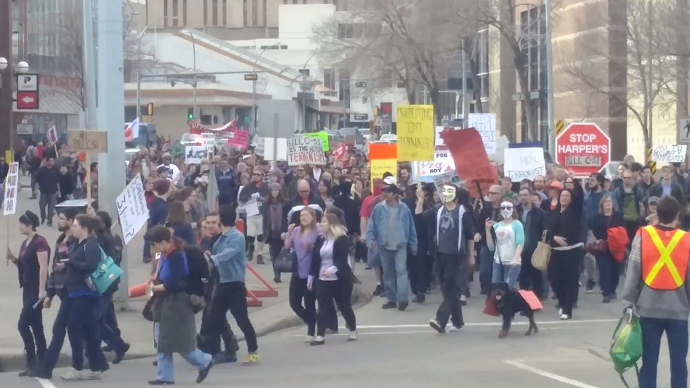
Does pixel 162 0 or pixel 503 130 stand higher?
pixel 162 0

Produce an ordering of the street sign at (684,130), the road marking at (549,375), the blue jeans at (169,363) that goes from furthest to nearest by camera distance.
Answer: the street sign at (684,130) → the blue jeans at (169,363) → the road marking at (549,375)

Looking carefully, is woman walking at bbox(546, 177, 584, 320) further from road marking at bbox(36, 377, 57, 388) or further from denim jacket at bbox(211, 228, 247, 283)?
road marking at bbox(36, 377, 57, 388)

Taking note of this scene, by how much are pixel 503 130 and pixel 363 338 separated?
2171 inches

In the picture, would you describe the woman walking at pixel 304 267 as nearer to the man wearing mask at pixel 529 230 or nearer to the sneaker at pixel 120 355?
the sneaker at pixel 120 355

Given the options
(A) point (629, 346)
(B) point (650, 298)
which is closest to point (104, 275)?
(A) point (629, 346)

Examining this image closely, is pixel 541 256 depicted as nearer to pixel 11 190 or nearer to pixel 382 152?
pixel 382 152

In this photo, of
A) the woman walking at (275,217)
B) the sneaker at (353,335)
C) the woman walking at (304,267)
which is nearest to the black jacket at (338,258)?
the woman walking at (304,267)

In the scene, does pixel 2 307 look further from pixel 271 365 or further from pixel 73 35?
pixel 73 35

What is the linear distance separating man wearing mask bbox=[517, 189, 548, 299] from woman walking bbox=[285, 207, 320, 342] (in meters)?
3.64

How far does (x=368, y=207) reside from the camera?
56.5 ft

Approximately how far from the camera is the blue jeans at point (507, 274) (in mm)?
13281

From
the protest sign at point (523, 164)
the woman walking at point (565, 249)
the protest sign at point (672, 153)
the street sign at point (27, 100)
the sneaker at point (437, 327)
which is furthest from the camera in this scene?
the street sign at point (27, 100)

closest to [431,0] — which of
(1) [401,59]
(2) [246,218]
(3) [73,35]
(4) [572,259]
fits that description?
(1) [401,59]

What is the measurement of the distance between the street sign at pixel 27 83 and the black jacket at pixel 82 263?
26.7 meters
